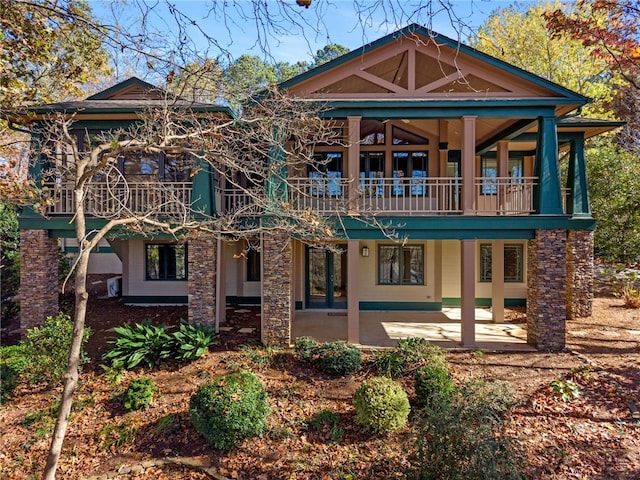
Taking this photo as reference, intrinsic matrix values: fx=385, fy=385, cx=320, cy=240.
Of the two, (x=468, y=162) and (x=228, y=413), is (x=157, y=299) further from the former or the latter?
(x=468, y=162)

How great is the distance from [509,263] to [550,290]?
5.65m

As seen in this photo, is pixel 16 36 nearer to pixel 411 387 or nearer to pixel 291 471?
pixel 291 471

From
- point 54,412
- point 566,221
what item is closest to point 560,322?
point 566,221

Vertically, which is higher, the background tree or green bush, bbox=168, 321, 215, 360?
the background tree

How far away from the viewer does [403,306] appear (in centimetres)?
1388

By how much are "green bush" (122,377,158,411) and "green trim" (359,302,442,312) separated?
8.10 m

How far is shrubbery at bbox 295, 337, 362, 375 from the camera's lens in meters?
8.07

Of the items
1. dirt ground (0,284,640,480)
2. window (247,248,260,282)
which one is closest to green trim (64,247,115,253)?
window (247,248,260,282)

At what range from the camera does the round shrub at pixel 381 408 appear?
6.08 m

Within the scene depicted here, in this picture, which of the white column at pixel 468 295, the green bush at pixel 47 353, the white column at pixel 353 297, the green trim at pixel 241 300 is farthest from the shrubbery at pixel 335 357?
the green trim at pixel 241 300

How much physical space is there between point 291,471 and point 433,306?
9.44 metres

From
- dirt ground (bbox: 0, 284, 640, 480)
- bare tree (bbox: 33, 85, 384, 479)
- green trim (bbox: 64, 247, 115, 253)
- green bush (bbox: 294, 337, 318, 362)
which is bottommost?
dirt ground (bbox: 0, 284, 640, 480)

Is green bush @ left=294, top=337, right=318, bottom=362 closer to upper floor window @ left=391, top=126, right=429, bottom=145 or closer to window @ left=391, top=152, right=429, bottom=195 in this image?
window @ left=391, top=152, right=429, bottom=195

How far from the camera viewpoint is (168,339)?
29.0ft
